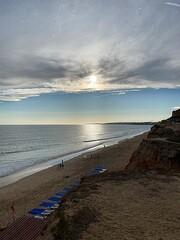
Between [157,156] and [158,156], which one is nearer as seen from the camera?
[158,156]

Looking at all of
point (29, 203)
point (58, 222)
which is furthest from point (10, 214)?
point (58, 222)

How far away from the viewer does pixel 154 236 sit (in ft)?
32.8

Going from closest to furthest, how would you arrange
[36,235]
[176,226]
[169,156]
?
[176,226] < [36,235] < [169,156]

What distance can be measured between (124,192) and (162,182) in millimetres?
3678

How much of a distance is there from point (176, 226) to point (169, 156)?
1329 cm

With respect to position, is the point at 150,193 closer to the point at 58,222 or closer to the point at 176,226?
the point at 176,226

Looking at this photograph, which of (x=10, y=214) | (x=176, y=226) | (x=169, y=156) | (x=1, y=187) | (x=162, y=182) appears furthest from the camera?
(x=1, y=187)

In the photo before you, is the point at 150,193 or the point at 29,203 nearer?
the point at 150,193

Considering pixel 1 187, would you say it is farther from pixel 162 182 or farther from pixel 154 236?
pixel 154 236

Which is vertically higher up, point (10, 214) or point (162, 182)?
point (162, 182)

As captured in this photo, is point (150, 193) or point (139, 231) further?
point (150, 193)

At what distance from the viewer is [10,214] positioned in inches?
859

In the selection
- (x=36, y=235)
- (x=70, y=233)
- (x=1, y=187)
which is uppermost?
(x=70, y=233)

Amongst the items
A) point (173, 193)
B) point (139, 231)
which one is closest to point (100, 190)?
point (173, 193)
